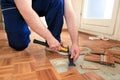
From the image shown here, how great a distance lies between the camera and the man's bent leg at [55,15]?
95 centimetres

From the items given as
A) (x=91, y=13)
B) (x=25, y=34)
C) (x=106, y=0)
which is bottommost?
(x=25, y=34)

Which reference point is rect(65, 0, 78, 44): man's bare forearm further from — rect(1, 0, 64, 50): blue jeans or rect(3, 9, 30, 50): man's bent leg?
rect(3, 9, 30, 50): man's bent leg

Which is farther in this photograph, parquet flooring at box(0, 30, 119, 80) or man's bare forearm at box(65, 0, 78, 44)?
man's bare forearm at box(65, 0, 78, 44)

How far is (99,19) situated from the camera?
72.2 inches

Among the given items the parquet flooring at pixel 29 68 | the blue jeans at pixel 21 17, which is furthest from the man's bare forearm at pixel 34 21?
the blue jeans at pixel 21 17

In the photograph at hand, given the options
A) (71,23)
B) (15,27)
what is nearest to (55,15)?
(71,23)

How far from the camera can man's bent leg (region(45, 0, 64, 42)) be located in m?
0.95

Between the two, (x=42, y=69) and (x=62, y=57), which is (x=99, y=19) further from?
(x=42, y=69)

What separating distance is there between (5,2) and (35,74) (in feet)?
1.97

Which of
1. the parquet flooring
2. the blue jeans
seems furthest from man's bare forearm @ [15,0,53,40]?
the blue jeans

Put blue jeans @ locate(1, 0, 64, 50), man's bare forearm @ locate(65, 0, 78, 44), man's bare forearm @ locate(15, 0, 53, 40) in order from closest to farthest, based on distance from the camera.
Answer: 1. man's bare forearm @ locate(15, 0, 53, 40)
2. man's bare forearm @ locate(65, 0, 78, 44)
3. blue jeans @ locate(1, 0, 64, 50)

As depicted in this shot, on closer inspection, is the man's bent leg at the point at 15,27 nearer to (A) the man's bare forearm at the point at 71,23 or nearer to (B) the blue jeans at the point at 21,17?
(B) the blue jeans at the point at 21,17

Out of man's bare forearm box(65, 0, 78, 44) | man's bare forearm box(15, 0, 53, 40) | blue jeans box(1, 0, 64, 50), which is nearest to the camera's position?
man's bare forearm box(15, 0, 53, 40)

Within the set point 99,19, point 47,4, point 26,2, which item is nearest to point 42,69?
point 26,2
